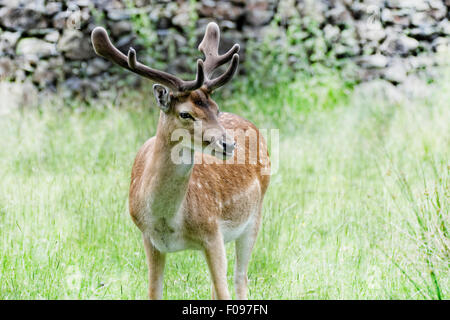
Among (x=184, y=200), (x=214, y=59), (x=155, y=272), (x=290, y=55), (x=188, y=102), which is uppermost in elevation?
(x=290, y=55)

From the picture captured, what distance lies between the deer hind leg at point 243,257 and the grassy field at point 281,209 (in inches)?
4.9

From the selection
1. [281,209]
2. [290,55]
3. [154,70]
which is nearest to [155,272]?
[154,70]

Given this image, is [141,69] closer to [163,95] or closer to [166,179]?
[163,95]

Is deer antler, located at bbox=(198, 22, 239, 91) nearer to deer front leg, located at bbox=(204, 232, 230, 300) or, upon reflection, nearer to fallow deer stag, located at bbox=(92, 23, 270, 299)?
fallow deer stag, located at bbox=(92, 23, 270, 299)

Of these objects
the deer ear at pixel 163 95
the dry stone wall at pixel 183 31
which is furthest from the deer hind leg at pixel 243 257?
the dry stone wall at pixel 183 31

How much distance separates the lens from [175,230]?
3.82 m

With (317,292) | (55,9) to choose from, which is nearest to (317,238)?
(317,292)

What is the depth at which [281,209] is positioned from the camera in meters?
5.63

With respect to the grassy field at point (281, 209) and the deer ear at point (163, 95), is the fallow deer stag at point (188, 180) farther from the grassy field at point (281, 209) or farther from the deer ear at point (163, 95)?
the grassy field at point (281, 209)

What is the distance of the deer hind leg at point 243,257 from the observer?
444 cm

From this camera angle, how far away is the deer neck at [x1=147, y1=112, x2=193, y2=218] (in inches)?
147

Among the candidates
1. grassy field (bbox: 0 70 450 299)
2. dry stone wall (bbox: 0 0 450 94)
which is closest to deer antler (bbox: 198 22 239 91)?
grassy field (bbox: 0 70 450 299)

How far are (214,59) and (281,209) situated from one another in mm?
1799
